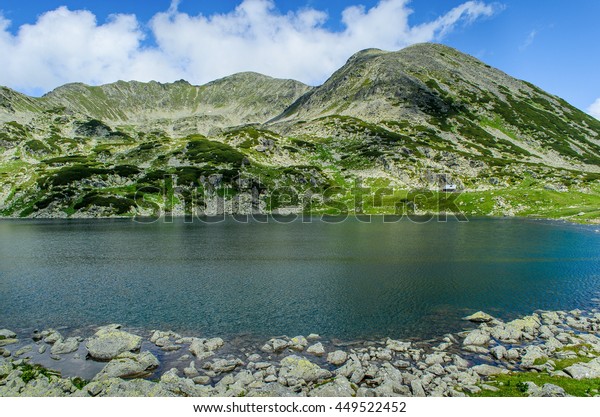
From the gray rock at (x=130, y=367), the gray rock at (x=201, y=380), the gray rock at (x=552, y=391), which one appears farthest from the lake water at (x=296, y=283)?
the gray rock at (x=552, y=391)

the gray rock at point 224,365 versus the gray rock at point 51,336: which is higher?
the gray rock at point 224,365

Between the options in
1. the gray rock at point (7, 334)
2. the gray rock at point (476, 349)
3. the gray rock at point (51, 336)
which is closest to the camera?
the gray rock at point (476, 349)

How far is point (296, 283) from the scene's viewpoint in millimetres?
52719

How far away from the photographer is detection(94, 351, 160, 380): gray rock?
26.4 meters

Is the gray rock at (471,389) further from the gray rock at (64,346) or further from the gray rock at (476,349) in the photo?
the gray rock at (64,346)

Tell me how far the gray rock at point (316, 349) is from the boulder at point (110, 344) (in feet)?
49.8

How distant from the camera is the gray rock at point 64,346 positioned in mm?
30422

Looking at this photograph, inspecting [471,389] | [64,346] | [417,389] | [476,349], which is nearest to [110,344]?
[64,346]

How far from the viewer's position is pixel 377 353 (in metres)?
28.6

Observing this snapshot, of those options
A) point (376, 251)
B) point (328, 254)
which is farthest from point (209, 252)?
point (376, 251)

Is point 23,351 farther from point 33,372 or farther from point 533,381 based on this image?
point 533,381

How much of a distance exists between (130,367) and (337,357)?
16096 mm

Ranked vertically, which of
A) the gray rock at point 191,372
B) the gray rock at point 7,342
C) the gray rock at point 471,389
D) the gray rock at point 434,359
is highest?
the gray rock at point 471,389
